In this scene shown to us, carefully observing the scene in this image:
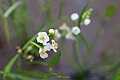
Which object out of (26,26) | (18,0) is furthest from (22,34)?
(18,0)

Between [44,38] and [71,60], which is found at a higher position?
[71,60]

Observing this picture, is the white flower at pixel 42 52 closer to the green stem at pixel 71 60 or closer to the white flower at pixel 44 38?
the white flower at pixel 44 38

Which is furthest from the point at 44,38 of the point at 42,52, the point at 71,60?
the point at 71,60

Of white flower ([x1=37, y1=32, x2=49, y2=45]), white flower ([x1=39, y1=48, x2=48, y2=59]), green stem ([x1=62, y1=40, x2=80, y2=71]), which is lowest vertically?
white flower ([x1=39, y1=48, x2=48, y2=59])

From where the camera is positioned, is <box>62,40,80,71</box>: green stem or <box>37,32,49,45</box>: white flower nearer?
<box>37,32,49,45</box>: white flower

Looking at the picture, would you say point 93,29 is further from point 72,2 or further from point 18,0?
point 18,0

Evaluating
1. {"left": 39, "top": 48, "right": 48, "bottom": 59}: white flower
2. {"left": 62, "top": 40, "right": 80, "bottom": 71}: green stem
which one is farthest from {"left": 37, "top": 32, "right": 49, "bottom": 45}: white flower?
{"left": 62, "top": 40, "right": 80, "bottom": 71}: green stem

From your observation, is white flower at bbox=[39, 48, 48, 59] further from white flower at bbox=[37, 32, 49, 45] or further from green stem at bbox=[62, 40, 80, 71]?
green stem at bbox=[62, 40, 80, 71]

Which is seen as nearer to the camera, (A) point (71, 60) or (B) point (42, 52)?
(B) point (42, 52)

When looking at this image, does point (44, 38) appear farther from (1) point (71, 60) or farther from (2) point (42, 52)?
(1) point (71, 60)

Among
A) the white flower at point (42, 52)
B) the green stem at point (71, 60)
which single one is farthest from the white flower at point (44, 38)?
the green stem at point (71, 60)

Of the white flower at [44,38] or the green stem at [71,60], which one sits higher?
the green stem at [71,60]
